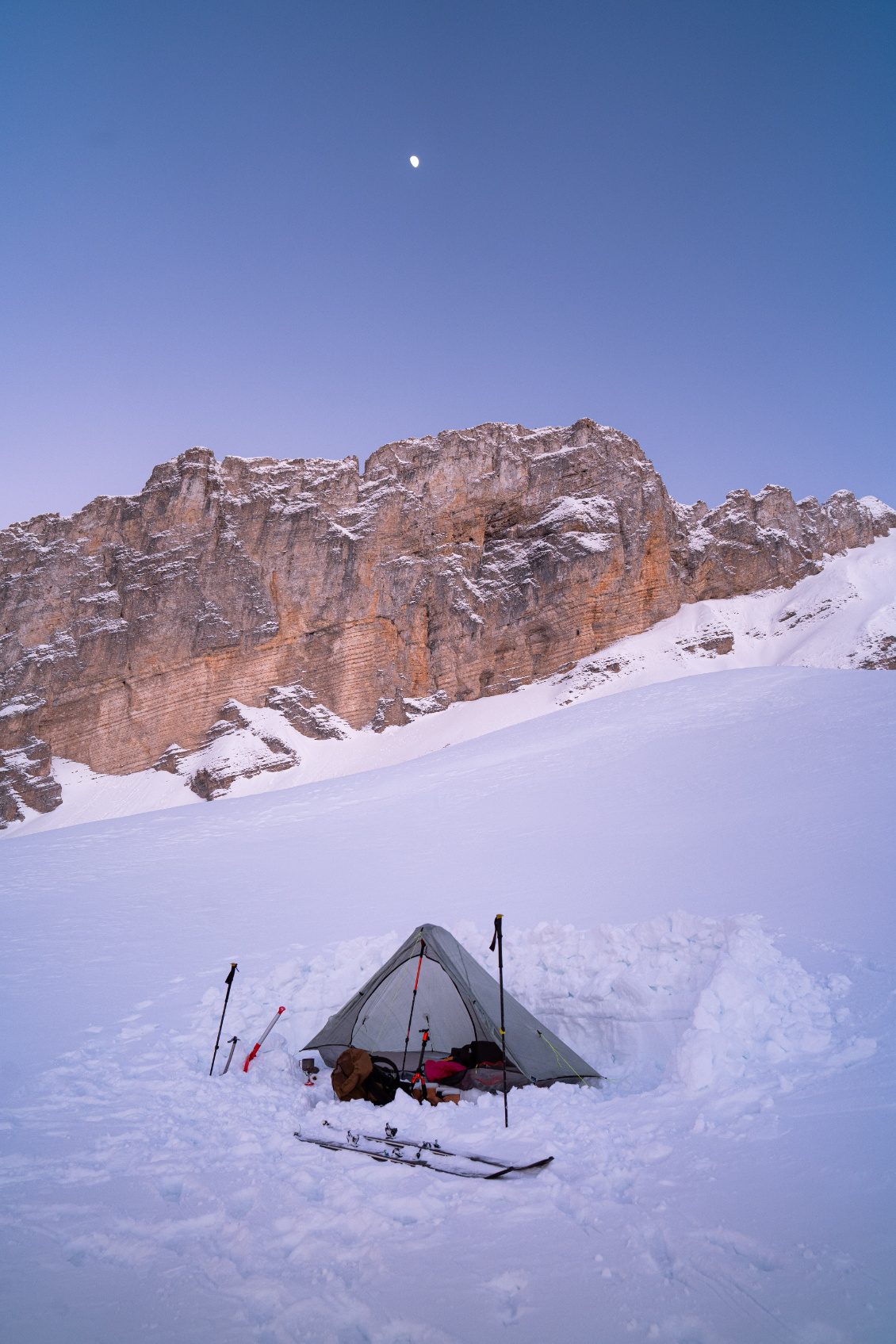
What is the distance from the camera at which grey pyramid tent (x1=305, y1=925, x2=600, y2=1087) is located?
6.20 m

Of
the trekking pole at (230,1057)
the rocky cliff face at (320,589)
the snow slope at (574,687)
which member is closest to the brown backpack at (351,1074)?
the trekking pole at (230,1057)

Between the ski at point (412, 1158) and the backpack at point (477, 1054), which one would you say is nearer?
the ski at point (412, 1158)

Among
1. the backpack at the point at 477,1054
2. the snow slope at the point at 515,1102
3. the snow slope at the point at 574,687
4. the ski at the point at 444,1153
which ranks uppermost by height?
the snow slope at the point at 574,687

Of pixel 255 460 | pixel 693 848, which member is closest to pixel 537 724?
pixel 693 848

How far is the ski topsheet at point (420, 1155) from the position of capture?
406 centimetres

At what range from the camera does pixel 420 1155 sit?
4336mm

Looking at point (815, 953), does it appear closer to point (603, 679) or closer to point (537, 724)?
point (537, 724)

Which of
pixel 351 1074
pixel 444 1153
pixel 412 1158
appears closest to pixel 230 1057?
pixel 351 1074

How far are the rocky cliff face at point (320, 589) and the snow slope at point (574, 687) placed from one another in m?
2.19

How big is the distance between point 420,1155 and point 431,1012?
247cm

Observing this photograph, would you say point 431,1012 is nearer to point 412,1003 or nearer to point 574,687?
point 412,1003

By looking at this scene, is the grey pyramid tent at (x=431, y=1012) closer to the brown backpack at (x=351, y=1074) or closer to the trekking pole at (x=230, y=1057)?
the trekking pole at (x=230, y=1057)

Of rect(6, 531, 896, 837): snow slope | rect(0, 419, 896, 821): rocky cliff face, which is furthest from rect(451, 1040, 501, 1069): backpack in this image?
rect(0, 419, 896, 821): rocky cliff face

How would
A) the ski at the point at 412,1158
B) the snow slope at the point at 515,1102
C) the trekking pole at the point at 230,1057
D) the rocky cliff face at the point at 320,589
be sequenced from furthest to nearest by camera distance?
the rocky cliff face at the point at 320,589, the trekking pole at the point at 230,1057, the ski at the point at 412,1158, the snow slope at the point at 515,1102
